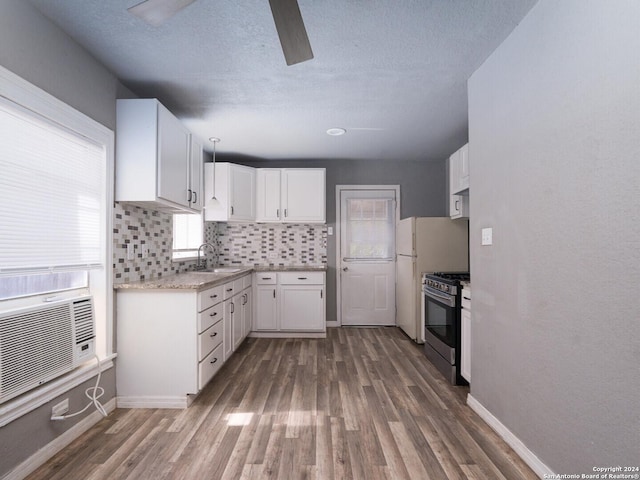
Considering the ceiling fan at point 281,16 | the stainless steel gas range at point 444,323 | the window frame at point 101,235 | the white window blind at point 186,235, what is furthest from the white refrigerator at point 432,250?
the window frame at point 101,235

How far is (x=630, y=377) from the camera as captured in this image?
3.92 feet

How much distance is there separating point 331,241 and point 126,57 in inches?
125

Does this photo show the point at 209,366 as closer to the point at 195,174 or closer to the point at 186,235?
the point at 195,174

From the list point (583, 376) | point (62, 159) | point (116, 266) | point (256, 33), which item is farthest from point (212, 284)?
point (583, 376)

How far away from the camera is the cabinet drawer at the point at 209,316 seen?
2.46 m

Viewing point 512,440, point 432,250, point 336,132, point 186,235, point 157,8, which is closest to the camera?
point 157,8

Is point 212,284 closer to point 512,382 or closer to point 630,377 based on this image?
point 512,382

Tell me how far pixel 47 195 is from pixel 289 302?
9.07 ft

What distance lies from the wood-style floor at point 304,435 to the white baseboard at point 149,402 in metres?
0.05

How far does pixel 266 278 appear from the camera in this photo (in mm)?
4191

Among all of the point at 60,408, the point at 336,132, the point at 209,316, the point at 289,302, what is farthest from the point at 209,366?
the point at 336,132

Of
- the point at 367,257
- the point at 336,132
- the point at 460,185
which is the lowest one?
the point at 367,257

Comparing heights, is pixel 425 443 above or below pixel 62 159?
below

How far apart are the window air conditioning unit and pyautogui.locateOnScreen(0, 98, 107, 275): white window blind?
8.9 inches
